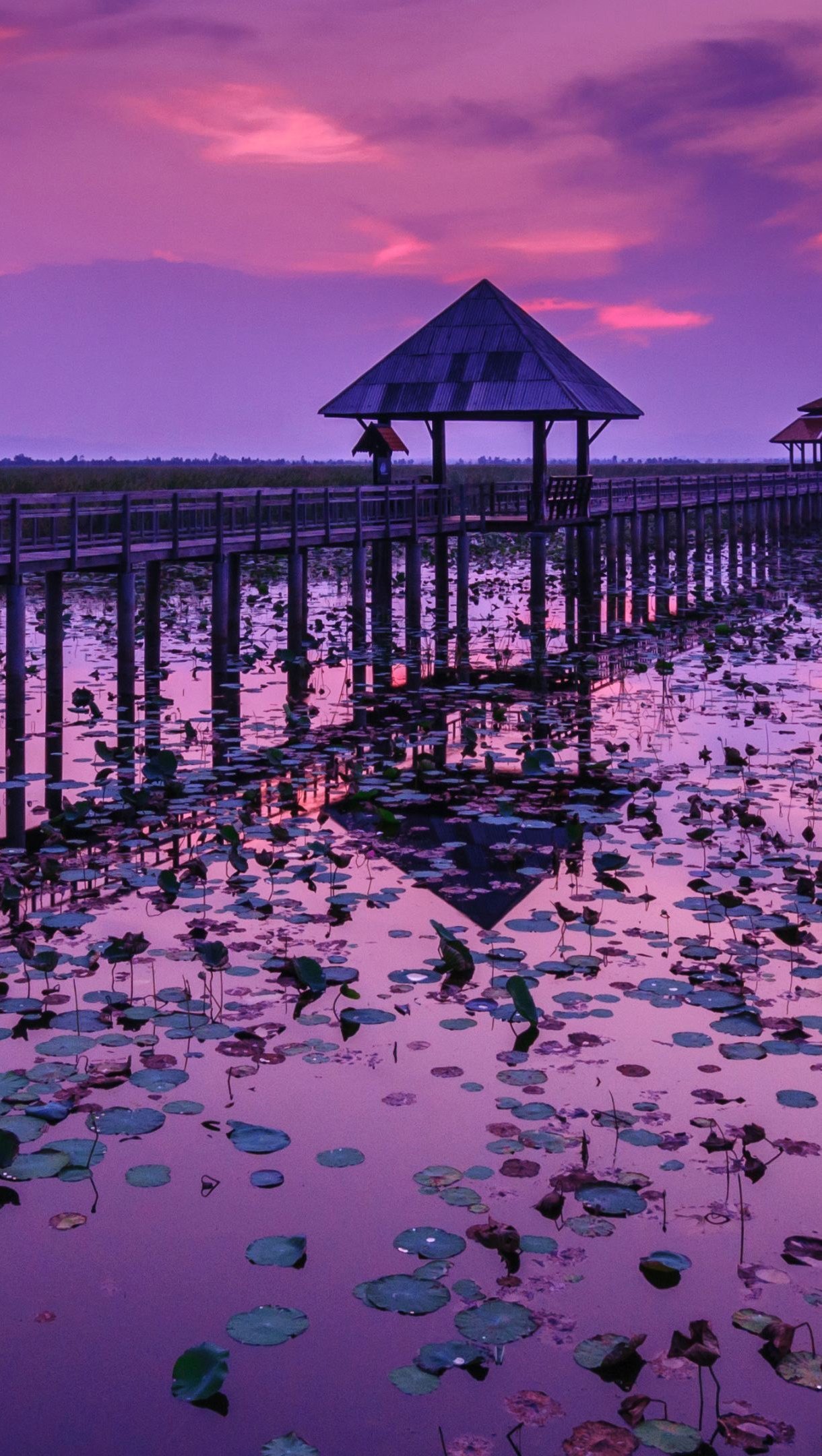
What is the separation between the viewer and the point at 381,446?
91.0 feet

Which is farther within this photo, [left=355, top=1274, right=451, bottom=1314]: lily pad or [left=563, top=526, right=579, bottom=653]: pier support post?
[left=563, top=526, right=579, bottom=653]: pier support post

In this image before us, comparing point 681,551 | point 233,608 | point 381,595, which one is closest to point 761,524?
point 681,551

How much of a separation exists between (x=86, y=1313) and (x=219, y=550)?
14.9 meters

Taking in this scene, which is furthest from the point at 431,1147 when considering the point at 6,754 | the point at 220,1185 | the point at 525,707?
the point at 525,707

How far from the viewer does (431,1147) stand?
17.8 ft

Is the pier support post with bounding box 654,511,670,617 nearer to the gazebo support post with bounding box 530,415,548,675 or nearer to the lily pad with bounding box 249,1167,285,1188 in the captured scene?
the gazebo support post with bounding box 530,415,548,675

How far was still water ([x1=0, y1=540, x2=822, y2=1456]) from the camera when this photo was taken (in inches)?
157

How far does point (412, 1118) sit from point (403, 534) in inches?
784

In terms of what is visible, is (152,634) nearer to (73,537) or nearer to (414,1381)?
(73,537)

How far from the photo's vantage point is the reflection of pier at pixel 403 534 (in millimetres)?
15578

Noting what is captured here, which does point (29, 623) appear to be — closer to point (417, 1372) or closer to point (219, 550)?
point (219, 550)

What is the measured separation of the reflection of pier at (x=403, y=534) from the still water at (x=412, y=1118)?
9.37 feet

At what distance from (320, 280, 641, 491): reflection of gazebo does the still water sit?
15985 millimetres

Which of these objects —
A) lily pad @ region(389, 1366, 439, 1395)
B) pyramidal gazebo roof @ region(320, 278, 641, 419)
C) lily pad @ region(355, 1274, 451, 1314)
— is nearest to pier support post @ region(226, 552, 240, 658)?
pyramidal gazebo roof @ region(320, 278, 641, 419)
